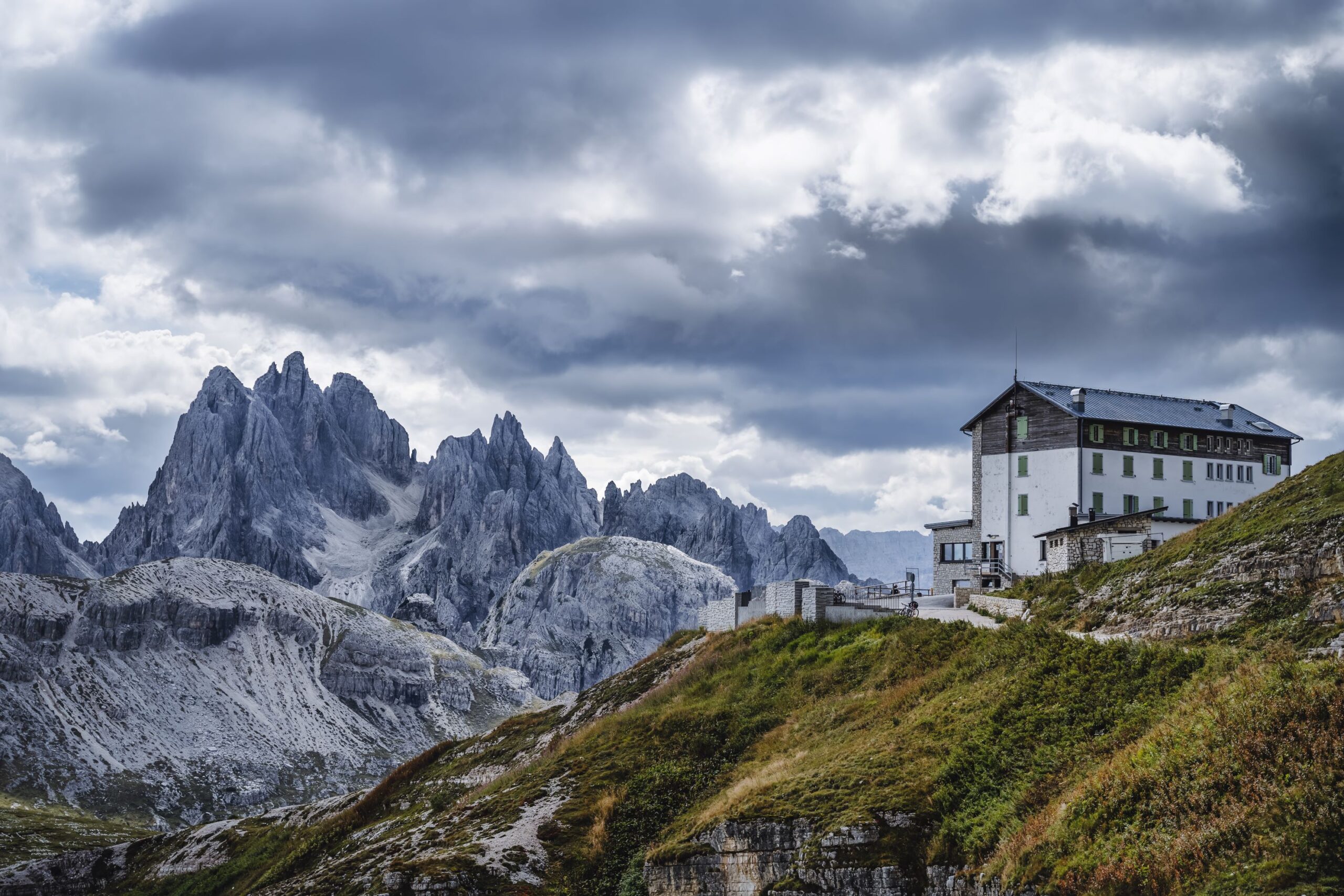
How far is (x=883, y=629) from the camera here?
50.3 metres

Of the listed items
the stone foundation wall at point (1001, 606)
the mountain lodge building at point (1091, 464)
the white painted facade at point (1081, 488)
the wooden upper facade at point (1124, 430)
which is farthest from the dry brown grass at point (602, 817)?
the wooden upper facade at point (1124, 430)

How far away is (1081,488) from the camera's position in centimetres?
6888

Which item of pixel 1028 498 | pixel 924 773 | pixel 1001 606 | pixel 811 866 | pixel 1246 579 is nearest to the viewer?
pixel 811 866

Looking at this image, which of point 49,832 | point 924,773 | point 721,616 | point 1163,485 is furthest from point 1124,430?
point 49,832

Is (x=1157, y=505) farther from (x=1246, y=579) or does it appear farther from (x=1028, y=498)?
(x=1246, y=579)

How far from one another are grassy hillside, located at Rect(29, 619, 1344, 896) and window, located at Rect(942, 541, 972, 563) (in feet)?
83.0

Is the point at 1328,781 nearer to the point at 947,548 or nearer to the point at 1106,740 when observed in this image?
the point at 1106,740

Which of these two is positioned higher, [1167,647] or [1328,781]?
[1167,647]

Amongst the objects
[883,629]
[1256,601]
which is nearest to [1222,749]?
[1256,601]

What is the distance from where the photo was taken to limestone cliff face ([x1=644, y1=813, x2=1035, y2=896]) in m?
26.8

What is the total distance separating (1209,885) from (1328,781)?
3.16 meters

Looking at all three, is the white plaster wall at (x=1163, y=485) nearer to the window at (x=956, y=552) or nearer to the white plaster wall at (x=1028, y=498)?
the white plaster wall at (x=1028, y=498)

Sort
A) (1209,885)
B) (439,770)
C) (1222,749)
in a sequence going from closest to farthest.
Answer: (1209,885) → (1222,749) → (439,770)

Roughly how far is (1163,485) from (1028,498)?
29.2ft
